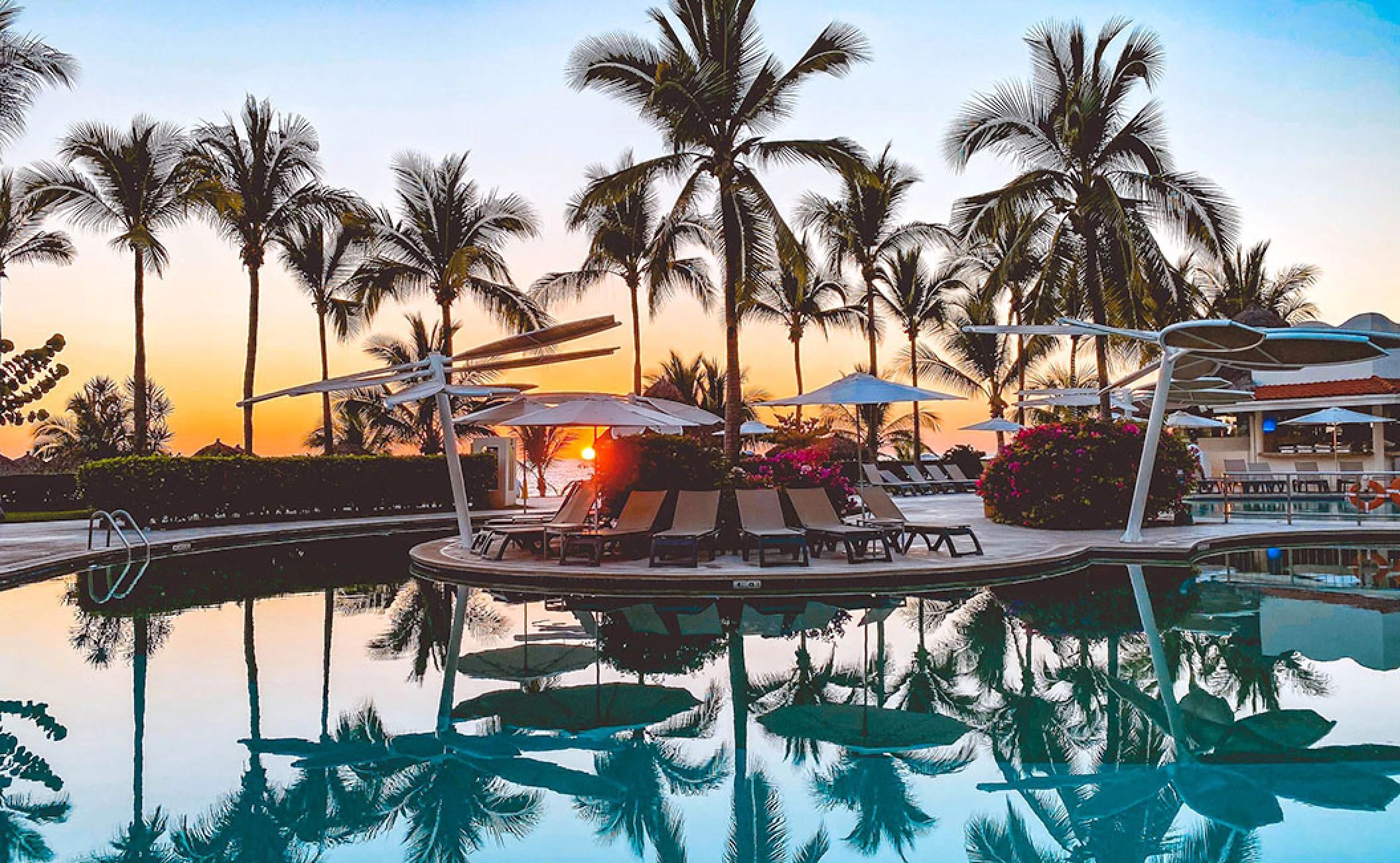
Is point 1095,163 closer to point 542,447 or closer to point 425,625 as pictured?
point 425,625

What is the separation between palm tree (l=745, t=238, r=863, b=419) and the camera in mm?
31922

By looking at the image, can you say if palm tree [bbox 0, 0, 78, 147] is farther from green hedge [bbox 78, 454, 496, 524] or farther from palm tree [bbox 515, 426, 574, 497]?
palm tree [bbox 515, 426, 574, 497]

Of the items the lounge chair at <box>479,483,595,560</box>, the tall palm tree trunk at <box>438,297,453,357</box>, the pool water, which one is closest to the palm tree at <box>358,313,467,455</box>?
→ the tall palm tree trunk at <box>438,297,453,357</box>

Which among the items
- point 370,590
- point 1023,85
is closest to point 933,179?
point 1023,85

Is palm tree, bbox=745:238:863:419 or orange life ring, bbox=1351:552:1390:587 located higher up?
palm tree, bbox=745:238:863:419

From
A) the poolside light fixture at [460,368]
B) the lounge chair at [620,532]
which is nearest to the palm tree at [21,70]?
the poolside light fixture at [460,368]

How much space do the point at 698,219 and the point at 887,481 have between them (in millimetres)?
9337

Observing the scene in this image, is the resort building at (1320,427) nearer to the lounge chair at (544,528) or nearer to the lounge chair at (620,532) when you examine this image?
the lounge chair at (620,532)

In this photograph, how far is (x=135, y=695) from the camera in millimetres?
6305

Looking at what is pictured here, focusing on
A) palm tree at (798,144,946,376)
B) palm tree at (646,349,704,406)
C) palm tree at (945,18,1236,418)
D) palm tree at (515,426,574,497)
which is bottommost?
palm tree at (515,426,574,497)

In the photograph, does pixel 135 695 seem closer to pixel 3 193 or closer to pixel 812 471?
pixel 812 471

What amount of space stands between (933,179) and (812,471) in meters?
→ 19.1

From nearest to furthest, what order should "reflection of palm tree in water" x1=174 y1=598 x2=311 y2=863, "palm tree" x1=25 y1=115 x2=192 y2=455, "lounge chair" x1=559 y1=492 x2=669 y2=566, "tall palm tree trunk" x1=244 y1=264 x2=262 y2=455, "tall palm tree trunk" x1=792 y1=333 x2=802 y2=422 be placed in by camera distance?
1. "reflection of palm tree in water" x1=174 y1=598 x2=311 y2=863
2. "lounge chair" x1=559 y1=492 x2=669 y2=566
3. "palm tree" x1=25 y1=115 x2=192 y2=455
4. "tall palm tree trunk" x1=244 y1=264 x2=262 y2=455
5. "tall palm tree trunk" x1=792 y1=333 x2=802 y2=422

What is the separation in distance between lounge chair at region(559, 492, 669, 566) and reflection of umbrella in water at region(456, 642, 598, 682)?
3421 millimetres
